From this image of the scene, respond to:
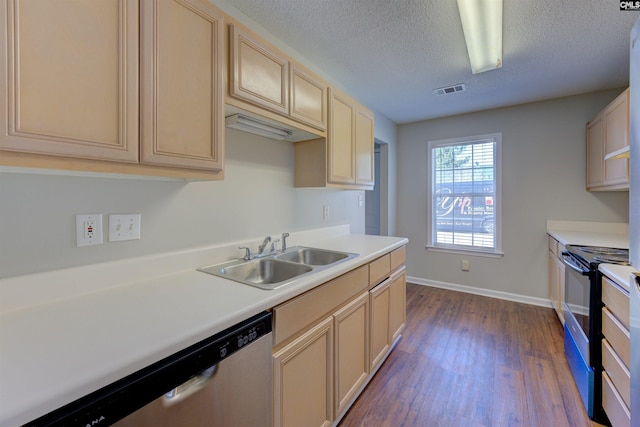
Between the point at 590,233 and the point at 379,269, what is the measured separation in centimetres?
257

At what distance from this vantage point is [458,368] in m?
2.11

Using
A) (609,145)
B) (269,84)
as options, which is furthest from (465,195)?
(269,84)

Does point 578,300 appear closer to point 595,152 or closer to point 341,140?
point 595,152

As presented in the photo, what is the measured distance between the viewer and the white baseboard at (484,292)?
3.33 meters

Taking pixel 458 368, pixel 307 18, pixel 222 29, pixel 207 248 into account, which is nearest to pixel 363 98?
pixel 307 18

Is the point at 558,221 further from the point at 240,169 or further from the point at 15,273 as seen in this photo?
the point at 15,273

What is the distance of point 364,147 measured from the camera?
2523 millimetres

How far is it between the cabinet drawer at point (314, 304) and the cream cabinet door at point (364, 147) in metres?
1.03

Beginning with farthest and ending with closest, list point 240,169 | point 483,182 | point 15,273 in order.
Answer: point 483,182 < point 240,169 < point 15,273

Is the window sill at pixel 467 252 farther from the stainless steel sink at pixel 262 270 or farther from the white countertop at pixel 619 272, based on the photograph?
the stainless steel sink at pixel 262 270

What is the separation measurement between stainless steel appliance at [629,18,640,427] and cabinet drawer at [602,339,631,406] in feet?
1.07

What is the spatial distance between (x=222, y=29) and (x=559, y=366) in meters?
3.15

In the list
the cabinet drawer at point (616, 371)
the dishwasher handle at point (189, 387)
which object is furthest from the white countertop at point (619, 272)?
the dishwasher handle at point (189, 387)

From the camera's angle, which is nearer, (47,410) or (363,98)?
(47,410)
